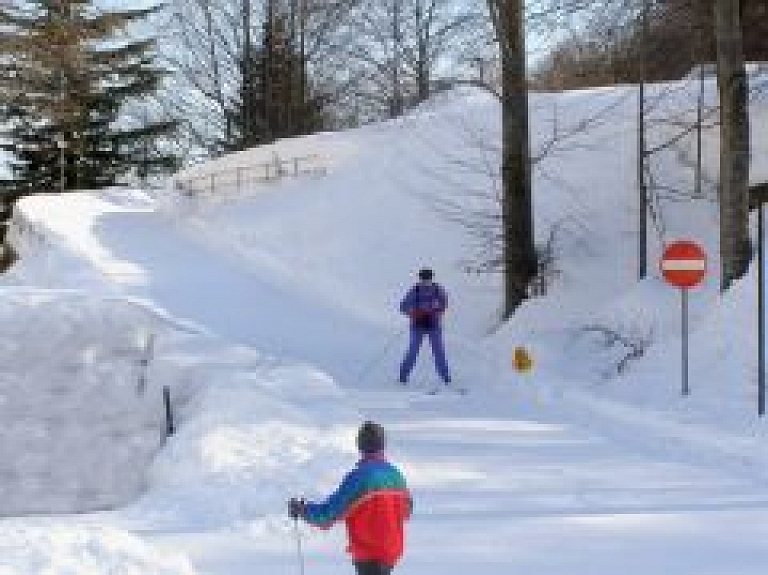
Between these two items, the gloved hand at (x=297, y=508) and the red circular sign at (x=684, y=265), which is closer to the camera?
the gloved hand at (x=297, y=508)

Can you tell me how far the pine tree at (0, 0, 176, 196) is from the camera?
166ft

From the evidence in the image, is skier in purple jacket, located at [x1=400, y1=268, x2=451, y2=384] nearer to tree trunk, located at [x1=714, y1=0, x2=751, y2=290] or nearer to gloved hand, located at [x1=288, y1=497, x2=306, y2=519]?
tree trunk, located at [x1=714, y1=0, x2=751, y2=290]

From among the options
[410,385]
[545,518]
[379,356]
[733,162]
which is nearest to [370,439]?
[545,518]

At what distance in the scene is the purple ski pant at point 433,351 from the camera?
17.2 metres

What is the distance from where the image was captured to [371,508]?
6.58m

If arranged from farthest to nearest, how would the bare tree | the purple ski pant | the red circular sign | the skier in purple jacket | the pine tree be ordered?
the pine tree, the bare tree, the skier in purple jacket, the purple ski pant, the red circular sign

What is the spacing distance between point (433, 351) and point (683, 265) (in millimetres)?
3849

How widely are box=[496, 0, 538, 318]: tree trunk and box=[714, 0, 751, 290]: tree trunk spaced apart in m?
4.67

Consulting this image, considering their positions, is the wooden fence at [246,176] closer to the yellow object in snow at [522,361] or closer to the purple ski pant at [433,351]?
the purple ski pant at [433,351]

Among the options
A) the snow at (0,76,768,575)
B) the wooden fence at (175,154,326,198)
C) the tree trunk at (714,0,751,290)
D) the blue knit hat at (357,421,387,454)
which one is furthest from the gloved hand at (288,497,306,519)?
the wooden fence at (175,154,326,198)

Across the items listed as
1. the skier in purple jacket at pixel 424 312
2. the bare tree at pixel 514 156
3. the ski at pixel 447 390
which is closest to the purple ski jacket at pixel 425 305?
the skier in purple jacket at pixel 424 312

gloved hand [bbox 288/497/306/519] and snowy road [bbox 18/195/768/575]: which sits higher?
gloved hand [bbox 288/497/306/519]

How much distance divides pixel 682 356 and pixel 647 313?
3.23 m

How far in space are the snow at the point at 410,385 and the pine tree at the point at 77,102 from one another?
47.9 feet
